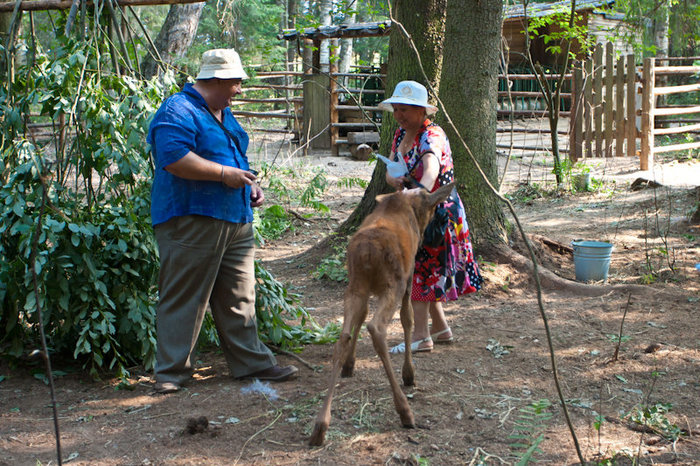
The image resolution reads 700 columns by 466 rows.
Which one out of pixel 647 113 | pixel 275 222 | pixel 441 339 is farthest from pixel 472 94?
pixel 647 113

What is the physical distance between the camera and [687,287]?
20.3ft

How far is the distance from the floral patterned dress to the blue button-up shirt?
1.21 meters

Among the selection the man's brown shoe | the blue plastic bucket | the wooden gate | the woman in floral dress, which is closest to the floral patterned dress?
the woman in floral dress

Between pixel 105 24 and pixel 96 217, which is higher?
pixel 105 24

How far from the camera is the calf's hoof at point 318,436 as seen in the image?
346 centimetres

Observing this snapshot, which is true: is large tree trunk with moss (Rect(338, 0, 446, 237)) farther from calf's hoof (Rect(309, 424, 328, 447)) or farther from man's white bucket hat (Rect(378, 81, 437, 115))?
calf's hoof (Rect(309, 424, 328, 447))

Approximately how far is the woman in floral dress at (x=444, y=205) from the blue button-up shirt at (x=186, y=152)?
42.1 inches

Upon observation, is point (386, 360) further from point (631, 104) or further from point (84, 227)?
point (631, 104)

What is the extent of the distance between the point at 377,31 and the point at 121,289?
13.3 m

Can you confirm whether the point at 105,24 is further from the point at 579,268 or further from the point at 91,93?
the point at 579,268

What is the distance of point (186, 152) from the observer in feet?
12.4

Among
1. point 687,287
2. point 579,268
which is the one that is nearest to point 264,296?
point 579,268

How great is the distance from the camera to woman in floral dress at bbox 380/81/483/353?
432cm

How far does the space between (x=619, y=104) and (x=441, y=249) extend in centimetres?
993
